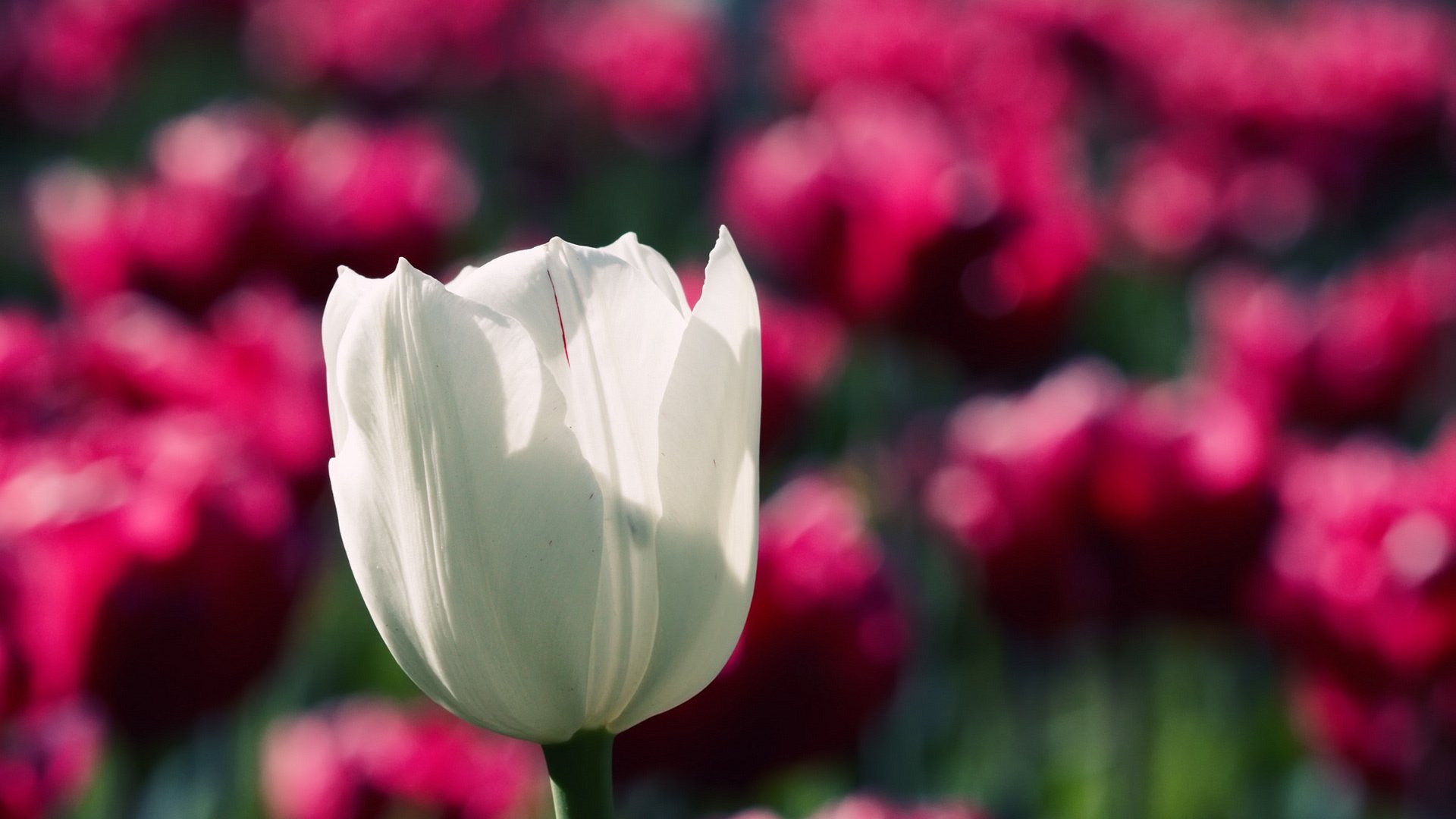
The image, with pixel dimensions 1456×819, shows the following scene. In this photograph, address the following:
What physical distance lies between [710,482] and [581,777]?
8cm

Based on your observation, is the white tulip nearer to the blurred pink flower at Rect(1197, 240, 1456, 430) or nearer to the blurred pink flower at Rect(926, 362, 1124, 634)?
the blurred pink flower at Rect(926, 362, 1124, 634)

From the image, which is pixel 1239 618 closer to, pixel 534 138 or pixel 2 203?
pixel 534 138

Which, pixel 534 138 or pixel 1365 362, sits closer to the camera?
pixel 1365 362

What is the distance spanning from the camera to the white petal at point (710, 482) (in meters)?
0.33

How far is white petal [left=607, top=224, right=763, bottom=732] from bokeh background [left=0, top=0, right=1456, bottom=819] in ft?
0.87

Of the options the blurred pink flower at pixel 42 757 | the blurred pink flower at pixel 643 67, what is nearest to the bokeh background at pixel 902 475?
the blurred pink flower at pixel 42 757

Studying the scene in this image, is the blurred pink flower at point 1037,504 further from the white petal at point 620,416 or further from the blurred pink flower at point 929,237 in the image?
the white petal at point 620,416

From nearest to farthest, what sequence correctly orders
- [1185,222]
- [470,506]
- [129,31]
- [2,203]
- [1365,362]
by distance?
[470,506] < [1365,362] < [1185,222] < [129,31] < [2,203]

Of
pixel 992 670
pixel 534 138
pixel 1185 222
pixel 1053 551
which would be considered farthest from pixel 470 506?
pixel 534 138

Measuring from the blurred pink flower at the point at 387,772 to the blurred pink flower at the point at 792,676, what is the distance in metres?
0.07

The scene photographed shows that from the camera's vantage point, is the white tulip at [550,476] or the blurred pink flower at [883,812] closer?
the white tulip at [550,476]

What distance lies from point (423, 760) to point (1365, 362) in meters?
0.82

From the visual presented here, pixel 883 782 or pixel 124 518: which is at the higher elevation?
pixel 124 518

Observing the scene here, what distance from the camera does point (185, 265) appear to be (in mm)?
1042
